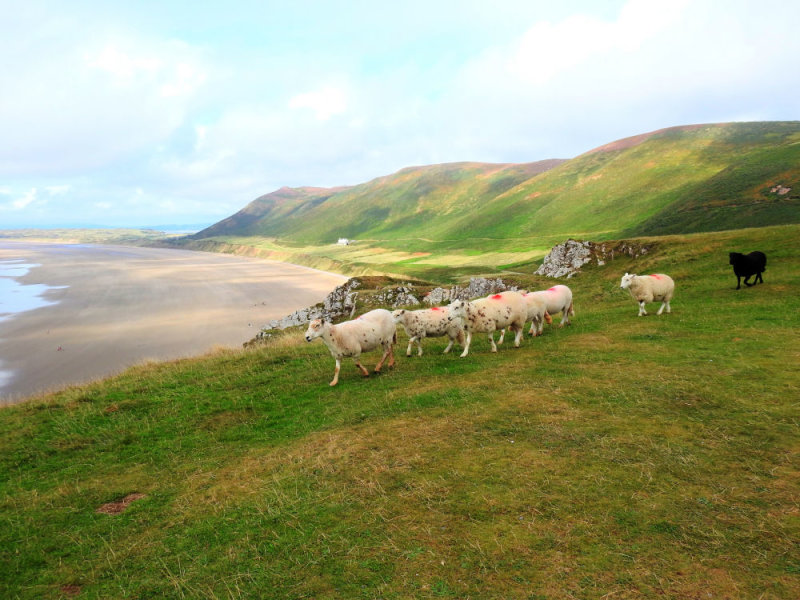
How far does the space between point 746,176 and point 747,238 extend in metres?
72.2

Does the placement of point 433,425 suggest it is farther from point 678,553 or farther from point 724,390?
point 724,390

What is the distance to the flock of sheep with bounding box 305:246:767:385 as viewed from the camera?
1482cm

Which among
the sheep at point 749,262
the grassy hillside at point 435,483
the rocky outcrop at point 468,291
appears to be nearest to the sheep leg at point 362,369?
the grassy hillside at point 435,483

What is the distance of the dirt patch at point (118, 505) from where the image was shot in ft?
25.9

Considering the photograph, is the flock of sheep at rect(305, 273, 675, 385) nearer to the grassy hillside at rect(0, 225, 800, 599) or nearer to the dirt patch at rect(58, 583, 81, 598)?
the grassy hillside at rect(0, 225, 800, 599)

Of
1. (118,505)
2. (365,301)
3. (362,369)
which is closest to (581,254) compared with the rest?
(365,301)

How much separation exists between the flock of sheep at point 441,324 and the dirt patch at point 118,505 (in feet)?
21.6

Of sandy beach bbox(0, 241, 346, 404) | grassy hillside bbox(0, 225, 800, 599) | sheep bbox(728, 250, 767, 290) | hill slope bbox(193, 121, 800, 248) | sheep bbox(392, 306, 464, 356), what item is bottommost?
sandy beach bbox(0, 241, 346, 404)

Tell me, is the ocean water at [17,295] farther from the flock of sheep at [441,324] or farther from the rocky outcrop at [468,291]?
the flock of sheep at [441,324]

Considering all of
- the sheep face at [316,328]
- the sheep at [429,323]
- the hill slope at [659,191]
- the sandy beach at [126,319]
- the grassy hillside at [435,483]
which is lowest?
the sandy beach at [126,319]

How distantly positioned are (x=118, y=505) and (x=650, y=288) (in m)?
22.3

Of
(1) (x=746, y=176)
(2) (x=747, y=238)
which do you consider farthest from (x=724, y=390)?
(1) (x=746, y=176)

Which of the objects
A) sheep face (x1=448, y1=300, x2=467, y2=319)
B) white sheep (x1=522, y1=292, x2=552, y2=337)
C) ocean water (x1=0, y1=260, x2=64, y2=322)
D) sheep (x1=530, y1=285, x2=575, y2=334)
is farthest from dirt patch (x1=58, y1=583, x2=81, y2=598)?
ocean water (x1=0, y1=260, x2=64, y2=322)

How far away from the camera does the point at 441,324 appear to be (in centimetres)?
1728
